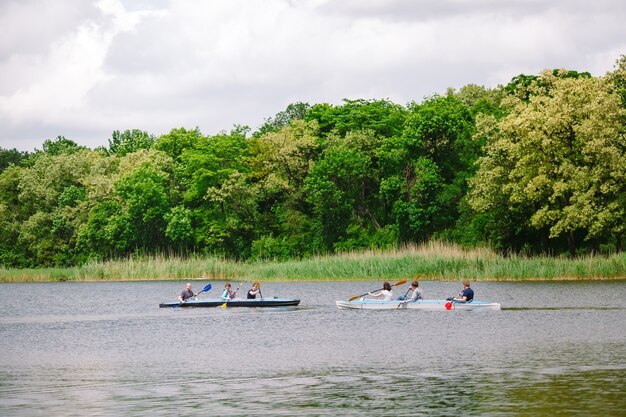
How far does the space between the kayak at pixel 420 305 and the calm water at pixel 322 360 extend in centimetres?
48

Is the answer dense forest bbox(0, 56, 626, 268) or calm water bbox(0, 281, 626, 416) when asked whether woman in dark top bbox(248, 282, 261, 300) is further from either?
dense forest bbox(0, 56, 626, 268)

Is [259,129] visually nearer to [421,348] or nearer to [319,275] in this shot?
[319,275]

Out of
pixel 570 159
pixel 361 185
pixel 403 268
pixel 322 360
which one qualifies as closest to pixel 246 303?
pixel 403 268

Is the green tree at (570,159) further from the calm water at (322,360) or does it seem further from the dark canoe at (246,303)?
the dark canoe at (246,303)

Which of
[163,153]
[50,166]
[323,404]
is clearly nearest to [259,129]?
[163,153]

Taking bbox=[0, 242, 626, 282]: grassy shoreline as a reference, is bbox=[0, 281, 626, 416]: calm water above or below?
below

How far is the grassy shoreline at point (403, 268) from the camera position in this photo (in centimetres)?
6500

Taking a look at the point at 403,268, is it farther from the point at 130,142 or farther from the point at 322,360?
the point at 130,142

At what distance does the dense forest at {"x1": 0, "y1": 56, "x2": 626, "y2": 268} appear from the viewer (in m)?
74.6

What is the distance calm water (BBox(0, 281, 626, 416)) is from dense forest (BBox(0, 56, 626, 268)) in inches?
791

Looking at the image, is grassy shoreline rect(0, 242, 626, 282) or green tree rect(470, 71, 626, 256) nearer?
grassy shoreline rect(0, 242, 626, 282)

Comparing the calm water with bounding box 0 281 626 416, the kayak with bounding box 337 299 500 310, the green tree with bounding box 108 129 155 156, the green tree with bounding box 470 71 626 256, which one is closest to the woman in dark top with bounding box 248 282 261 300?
the calm water with bounding box 0 281 626 416

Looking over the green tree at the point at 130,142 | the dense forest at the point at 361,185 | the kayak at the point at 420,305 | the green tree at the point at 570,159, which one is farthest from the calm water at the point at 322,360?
the green tree at the point at 130,142

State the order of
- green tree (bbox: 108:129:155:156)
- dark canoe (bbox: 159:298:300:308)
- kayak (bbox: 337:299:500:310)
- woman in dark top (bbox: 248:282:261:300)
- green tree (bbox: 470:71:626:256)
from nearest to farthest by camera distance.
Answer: kayak (bbox: 337:299:500:310), dark canoe (bbox: 159:298:300:308), woman in dark top (bbox: 248:282:261:300), green tree (bbox: 470:71:626:256), green tree (bbox: 108:129:155:156)
